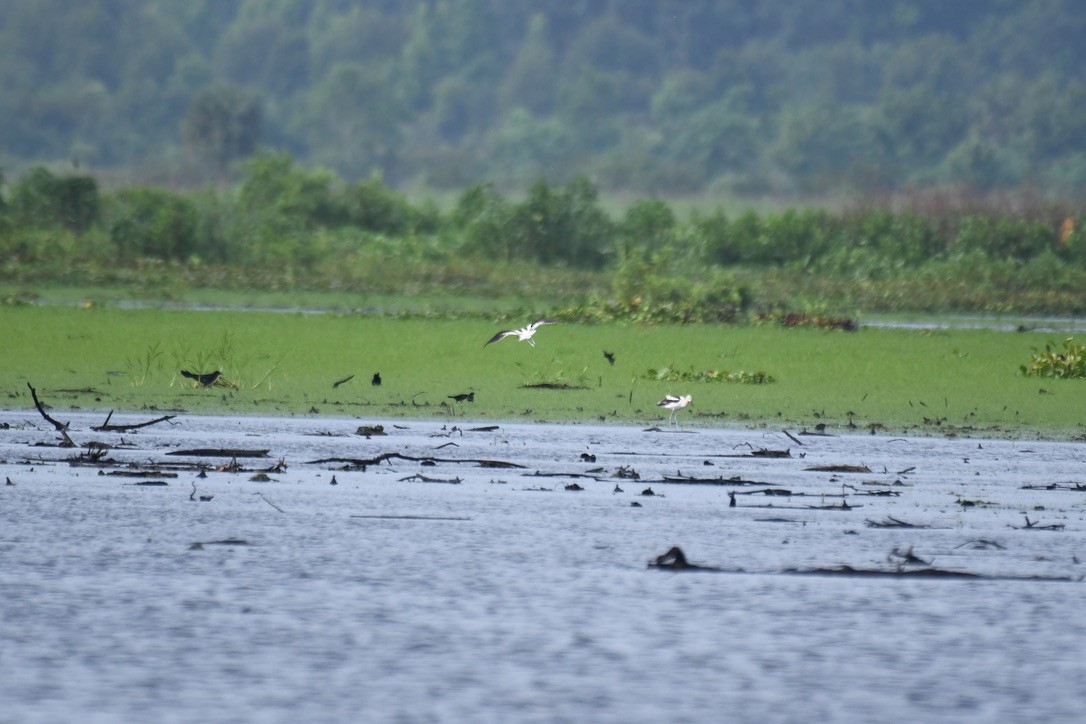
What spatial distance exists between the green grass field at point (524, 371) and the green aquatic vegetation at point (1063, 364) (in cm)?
24

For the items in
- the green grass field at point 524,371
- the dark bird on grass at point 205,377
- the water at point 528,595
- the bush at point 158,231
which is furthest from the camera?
the bush at point 158,231

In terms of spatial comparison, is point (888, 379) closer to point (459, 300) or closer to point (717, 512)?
point (717, 512)

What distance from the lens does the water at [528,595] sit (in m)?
7.07

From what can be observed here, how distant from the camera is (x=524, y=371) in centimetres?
1992

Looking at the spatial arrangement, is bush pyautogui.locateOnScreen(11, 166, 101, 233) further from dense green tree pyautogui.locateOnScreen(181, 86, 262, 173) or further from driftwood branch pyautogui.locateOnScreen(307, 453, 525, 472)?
dense green tree pyautogui.locateOnScreen(181, 86, 262, 173)

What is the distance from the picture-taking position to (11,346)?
2134 cm

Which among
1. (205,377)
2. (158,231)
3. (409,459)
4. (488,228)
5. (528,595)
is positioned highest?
(488,228)

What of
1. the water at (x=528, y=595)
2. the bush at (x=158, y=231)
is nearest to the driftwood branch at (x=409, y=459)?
the water at (x=528, y=595)

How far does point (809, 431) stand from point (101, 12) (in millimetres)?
98036

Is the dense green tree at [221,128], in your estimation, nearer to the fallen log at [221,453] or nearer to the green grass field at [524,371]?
the green grass field at [524,371]

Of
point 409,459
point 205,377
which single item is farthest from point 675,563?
point 205,377

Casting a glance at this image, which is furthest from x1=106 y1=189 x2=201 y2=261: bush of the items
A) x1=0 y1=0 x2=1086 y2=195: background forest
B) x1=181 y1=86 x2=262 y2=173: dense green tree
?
x1=181 y1=86 x2=262 y2=173: dense green tree

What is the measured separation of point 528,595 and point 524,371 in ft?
36.7

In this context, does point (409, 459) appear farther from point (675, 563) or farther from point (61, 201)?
point (61, 201)
